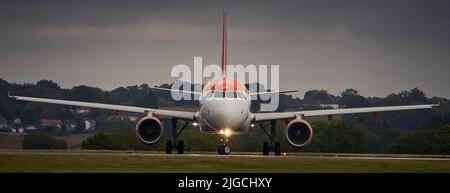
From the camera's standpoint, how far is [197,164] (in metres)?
51.4

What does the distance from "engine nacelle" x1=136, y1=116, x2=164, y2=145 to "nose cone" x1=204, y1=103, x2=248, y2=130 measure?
120 inches

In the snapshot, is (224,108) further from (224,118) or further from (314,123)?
(314,123)

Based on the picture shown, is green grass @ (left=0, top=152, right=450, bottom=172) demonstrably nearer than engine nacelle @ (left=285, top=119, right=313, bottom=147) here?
Yes

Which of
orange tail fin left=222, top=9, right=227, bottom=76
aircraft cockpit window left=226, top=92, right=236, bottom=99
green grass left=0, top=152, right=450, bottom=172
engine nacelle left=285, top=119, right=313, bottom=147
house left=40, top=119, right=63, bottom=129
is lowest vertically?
green grass left=0, top=152, right=450, bottom=172

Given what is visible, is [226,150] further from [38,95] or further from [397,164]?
[38,95]

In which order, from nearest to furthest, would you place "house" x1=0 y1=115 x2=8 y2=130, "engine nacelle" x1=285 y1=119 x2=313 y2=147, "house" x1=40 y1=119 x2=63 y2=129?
"engine nacelle" x1=285 y1=119 x2=313 y2=147
"house" x1=0 y1=115 x2=8 y2=130
"house" x1=40 y1=119 x2=63 y2=129

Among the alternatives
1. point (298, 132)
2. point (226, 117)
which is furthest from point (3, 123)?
point (226, 117)

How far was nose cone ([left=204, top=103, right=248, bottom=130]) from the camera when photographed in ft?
203

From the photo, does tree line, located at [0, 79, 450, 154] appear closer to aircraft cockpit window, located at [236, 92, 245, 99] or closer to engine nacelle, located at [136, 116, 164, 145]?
engine nacelle, located at [136, 116, 164, 145]

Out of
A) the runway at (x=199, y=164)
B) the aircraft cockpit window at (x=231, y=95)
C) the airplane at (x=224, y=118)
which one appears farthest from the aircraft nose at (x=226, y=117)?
the runway at (x=199, y=164)

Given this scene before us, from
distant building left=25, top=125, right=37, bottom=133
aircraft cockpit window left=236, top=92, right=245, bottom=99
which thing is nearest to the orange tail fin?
aircraft cockpit window left=236, top=92, right=245, bottom=99

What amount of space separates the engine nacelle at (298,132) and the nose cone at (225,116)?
3027mm
